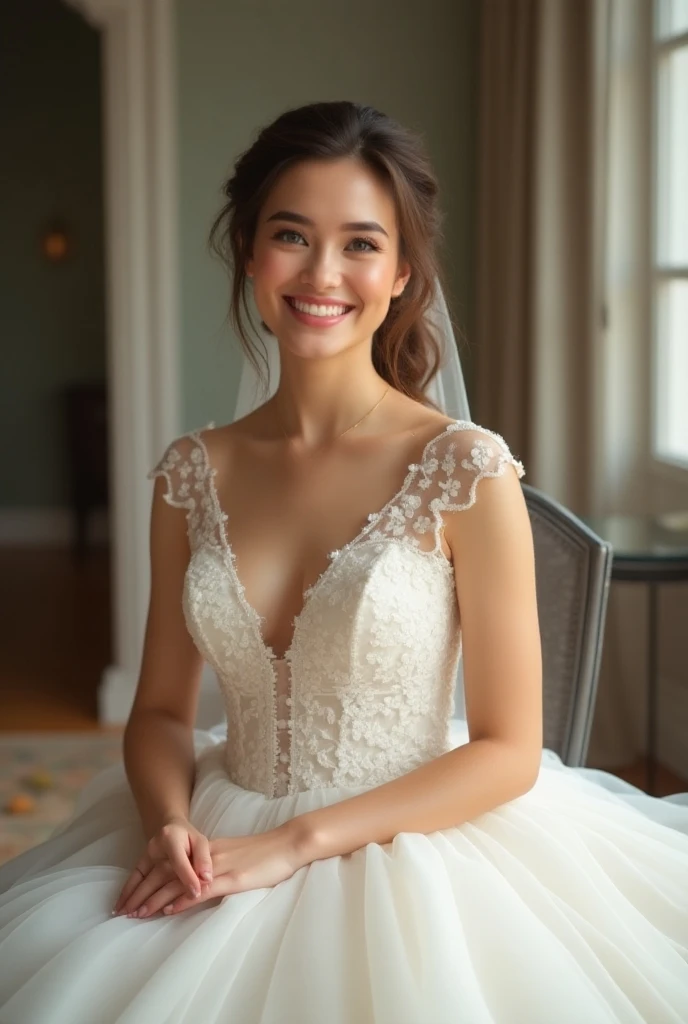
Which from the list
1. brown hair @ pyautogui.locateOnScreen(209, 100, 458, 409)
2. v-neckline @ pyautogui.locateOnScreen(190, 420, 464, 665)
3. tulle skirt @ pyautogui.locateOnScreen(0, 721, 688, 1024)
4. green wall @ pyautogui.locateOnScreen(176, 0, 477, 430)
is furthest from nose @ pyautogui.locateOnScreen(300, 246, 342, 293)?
green wall @ pyautogui.locateOnScreen(176, 0, 477, 430)

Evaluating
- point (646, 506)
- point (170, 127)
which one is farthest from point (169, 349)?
point (646, 506)

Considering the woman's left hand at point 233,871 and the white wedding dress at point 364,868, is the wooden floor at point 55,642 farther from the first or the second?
the woman's left hand at point 233,871

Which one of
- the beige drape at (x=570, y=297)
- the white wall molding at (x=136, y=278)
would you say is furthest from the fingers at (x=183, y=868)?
the white wall molding at (x=136, y=278)

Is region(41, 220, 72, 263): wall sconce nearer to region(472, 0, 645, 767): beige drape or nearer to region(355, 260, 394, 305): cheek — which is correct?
region(472, 0, 645, 767): beige drape

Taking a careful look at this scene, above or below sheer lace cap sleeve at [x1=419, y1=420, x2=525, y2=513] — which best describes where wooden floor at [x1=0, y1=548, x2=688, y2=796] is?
below

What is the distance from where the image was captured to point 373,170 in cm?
189

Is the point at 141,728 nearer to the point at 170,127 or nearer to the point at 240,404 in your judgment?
the point at 240,404

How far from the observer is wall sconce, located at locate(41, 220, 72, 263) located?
8625 mm

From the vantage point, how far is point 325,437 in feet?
6.56

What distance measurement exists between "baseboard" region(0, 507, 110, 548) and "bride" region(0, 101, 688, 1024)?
687cm

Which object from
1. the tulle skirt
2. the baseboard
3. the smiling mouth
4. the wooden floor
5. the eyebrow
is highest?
the eyebrow

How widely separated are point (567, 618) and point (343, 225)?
0.89 m

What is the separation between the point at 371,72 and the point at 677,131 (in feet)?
4.70

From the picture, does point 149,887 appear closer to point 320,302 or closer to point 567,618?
point 320,302
